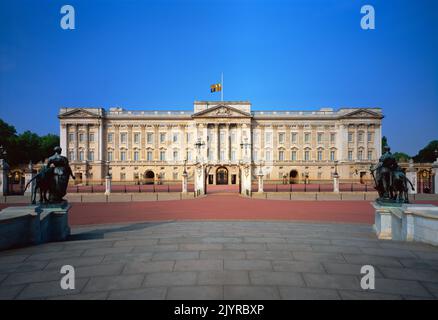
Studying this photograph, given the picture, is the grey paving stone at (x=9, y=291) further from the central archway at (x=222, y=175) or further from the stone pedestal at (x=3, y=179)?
the central archway at (x=222, y=175)

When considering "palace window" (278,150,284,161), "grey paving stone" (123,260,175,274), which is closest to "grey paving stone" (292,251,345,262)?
"grey paving stone" (123,260,175,274)

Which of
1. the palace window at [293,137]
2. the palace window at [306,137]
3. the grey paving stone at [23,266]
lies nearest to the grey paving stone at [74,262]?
the grey paving stone at [23,266]

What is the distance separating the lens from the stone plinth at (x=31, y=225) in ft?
21.1

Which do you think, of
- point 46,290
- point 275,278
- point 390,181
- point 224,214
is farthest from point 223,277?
point 224,214

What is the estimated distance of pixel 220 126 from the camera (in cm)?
5647

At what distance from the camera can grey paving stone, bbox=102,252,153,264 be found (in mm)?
5570

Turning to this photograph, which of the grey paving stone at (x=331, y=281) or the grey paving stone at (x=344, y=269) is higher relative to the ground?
the grey paving stone at (x=331, y=281)

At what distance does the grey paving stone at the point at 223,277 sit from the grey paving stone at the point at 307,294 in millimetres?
694

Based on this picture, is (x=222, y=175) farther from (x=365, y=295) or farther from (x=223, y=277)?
(x=365, y=295)

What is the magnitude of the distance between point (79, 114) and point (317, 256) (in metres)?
59.8

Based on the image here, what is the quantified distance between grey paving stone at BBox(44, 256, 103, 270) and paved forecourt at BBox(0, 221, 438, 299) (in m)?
0.02

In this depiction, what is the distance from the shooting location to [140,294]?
13.1 ft

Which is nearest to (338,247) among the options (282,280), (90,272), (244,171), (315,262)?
(315,262)
